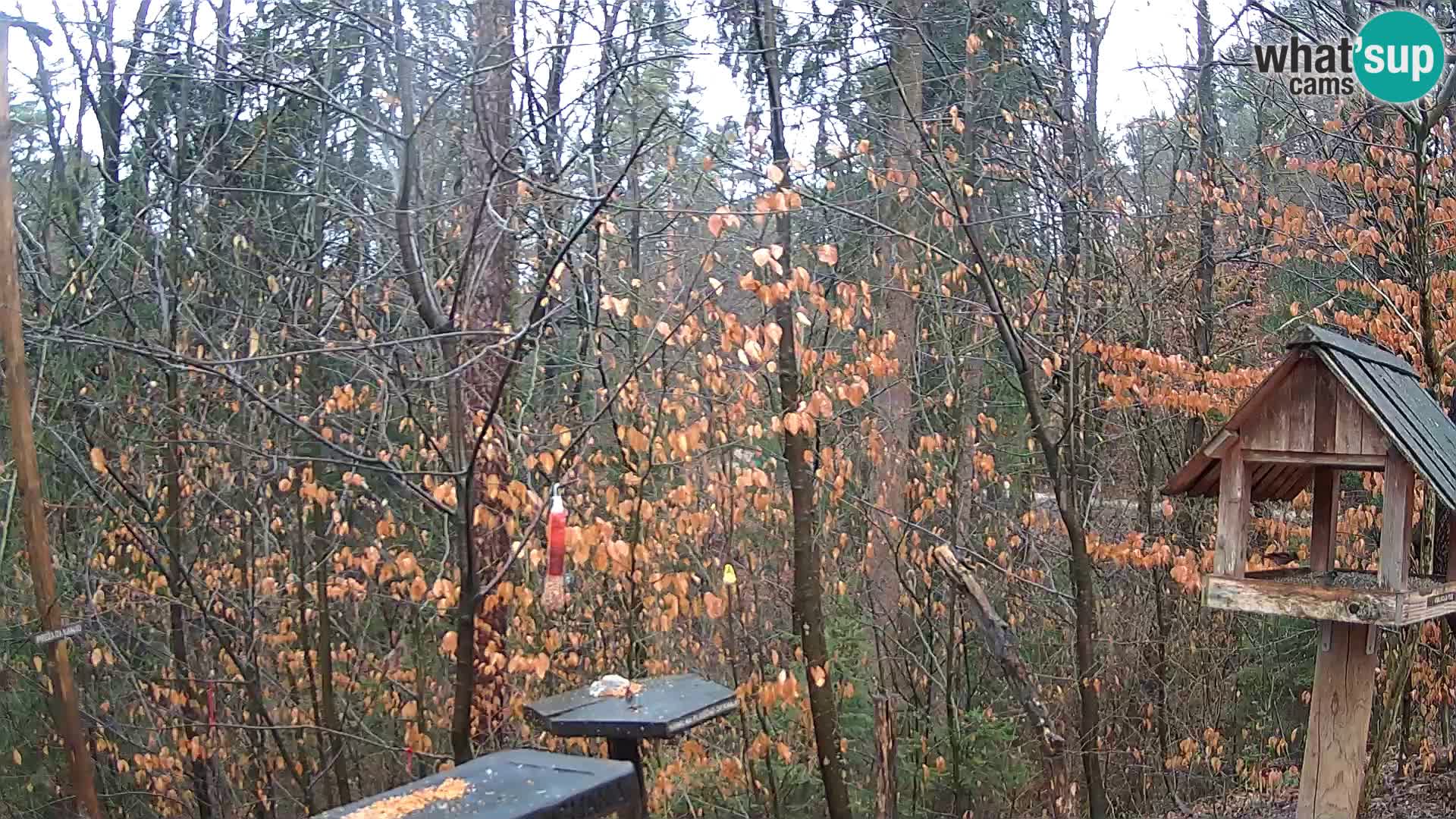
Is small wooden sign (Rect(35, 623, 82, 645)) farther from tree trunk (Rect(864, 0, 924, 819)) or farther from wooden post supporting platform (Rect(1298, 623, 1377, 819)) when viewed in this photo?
wooden post supporting platform (Rect(1298, 623, 1377, 819))

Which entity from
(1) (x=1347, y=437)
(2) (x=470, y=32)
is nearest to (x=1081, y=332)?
(1) (x=1347, y=437)

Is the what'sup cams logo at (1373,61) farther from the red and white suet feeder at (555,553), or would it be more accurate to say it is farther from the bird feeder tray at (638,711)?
the red and white suet feeder at (555,553)

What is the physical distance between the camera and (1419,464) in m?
3.56

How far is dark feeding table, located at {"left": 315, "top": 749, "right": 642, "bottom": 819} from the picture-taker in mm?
2492

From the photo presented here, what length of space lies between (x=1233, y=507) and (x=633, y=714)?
Result: 7.58 feet

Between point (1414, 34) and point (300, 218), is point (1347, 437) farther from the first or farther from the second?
point (300, 218)

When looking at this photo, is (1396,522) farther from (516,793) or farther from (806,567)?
(516,793)

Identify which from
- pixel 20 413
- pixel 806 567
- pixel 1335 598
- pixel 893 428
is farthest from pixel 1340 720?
pixel 20 413

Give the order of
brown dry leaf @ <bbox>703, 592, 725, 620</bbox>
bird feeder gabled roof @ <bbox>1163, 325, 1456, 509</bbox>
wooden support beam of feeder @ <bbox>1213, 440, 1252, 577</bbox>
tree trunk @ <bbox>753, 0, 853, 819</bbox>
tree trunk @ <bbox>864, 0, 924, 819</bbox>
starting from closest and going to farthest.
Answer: bird feeder gabled roof @ <bbox>1163, 325, 1456, 509</bbox> → wooden support beam of feeder @ <bbox>1213, 440, 1252, 577</bbox> → tree trunk @ <bbox>753, 0, 853, 819</bbox> → brown dry leaf @ <bbox>703, 592, 725, 620</bbox> → tree trunk @ <bbox>864, 0, 924, 819</bbox>

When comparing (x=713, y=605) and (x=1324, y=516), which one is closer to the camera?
(x=1324, y=516)

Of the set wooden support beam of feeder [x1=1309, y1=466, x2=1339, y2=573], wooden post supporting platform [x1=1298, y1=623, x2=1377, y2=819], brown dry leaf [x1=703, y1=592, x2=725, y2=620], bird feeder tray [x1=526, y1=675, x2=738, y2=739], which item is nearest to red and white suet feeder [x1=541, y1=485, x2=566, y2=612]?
bird feeder tray [x1=526, y1=675, x2=738, y2=739]

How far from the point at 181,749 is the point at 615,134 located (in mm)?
5374

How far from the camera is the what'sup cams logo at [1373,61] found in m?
5.89

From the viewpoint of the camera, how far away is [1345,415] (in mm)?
3764
